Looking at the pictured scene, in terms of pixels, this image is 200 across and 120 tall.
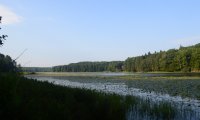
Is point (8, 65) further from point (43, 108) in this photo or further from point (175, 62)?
point (175, 62)

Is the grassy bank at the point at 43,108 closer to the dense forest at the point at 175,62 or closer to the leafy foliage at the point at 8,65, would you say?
the leafy foliage at the point at 8,65

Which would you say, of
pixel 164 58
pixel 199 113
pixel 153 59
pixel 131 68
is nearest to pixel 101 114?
pixel 199 113

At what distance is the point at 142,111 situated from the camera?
19.9 metres

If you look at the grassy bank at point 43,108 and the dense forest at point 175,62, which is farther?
the dense forest at point 175,62

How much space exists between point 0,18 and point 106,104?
846cm

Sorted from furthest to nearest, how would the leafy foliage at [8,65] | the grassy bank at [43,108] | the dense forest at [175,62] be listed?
the dense forest at [175,62] < the grassy bank at [43,108] < the leafy foliage at [8,65]

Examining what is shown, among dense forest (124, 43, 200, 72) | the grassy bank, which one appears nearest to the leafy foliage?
the grassy bank

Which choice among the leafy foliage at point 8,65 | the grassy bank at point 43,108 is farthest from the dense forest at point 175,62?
the leafy foliage at point 8,65

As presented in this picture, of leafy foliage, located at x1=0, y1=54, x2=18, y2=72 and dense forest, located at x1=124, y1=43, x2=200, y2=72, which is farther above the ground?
dense forest, located at x1=124, y1=43, x2=200, y2=72

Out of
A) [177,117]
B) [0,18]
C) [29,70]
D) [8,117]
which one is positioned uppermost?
Result: [0,18]

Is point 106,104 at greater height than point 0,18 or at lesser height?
lesser

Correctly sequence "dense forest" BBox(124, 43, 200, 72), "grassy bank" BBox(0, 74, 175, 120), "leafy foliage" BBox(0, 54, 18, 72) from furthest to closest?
"dense forest" BBox(124, 43, 200, 72), "grassy bank" BBox(0, 74, 175, 120), "leafy foliage" BBox(0, 54, 18, 72)

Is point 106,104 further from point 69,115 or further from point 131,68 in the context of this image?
point 131,68

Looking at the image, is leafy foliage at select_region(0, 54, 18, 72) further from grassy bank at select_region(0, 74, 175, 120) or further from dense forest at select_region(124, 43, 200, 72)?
dense forest at select_region(124, 43, 200, 72)
